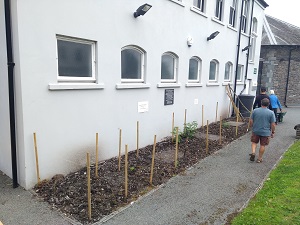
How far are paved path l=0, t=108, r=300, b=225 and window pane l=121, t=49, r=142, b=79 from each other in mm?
2841

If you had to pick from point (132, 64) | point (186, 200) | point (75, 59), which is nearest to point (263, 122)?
point (186, 200)

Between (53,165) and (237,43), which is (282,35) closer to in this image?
(237,43)

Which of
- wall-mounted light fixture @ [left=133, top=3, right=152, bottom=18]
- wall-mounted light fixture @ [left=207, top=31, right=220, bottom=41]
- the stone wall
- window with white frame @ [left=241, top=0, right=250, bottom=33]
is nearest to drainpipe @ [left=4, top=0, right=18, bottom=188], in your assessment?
wall-mounted light fixture @ [left=133, top=3, right=152, bottom=18]

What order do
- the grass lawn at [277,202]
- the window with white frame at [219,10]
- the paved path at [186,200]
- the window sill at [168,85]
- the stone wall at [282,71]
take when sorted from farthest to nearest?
the stone wall at [282,71], the window with white frame at [219,10], the window sill at [168,85], the paved path at [186,200], the grass lawn at [277,202]

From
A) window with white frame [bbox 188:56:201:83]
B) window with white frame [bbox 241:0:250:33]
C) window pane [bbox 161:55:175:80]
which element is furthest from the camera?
window with white frame [bbox 241:0:250:33]

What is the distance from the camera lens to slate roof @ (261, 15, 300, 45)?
1967 centimetres

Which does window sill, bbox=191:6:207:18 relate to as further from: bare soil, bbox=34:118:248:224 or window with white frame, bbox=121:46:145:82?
bare soil, bbox=34:118:248:224

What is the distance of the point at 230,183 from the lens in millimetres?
5102

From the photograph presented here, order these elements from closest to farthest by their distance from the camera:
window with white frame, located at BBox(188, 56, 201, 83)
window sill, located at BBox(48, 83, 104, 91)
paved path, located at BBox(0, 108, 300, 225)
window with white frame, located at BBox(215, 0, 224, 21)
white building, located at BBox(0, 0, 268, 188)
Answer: paved path, located at BBox(0, 108, 300, 225) < white building, located at BBox(0, 0, 268, 188) < window sill, located at BBox(48, 83, 104, 91) < window with white frame, located at BBox(188, 56, 201, 83) < window with white frame, located at BBox(215, 0, 224, 21)

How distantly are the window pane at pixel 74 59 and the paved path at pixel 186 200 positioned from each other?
2425 millimetres

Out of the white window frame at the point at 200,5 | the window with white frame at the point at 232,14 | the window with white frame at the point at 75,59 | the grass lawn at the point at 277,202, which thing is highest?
the window with white frame at the point at 232,14

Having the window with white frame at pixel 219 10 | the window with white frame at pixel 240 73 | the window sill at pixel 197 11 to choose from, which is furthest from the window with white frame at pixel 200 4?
the window with white frame at pixel 240 73

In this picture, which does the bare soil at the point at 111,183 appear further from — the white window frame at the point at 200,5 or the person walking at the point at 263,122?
the white window frame at the point at 200,5

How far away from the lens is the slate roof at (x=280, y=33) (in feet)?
64.5
